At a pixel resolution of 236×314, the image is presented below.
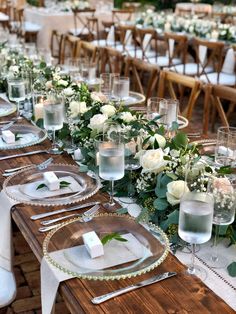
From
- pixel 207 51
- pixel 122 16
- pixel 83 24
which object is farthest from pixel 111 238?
pixel 122 16

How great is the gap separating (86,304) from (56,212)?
1.54 ft

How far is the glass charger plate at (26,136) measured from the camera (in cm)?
215

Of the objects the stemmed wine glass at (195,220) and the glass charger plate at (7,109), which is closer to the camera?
the stemmed wine glass at (195,220)

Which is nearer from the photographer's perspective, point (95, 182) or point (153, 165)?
point (153, 165)

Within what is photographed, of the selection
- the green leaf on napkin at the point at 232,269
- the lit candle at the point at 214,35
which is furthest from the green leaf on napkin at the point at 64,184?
the lit candle at the point at 214,35

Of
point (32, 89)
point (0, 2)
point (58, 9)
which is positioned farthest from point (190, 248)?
point (0, 2)

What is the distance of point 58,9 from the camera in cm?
898

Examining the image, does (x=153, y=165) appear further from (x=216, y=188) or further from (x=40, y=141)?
(x=40, y=141)

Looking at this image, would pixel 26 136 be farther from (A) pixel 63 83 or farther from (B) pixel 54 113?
(A) pixel 63 83

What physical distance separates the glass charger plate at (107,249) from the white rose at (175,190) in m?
0.09

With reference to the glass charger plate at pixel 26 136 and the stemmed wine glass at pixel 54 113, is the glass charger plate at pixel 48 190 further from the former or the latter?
the glass charger plate at pixel 26 136

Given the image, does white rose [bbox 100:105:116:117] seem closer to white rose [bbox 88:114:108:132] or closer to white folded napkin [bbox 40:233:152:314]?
white rose [bbox 88:114:108:132]

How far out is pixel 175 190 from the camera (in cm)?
139

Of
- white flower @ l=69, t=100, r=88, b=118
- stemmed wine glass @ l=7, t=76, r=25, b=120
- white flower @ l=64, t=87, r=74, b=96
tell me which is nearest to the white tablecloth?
stemmed wine glass @ l=7, t=76, r=25, b=120
